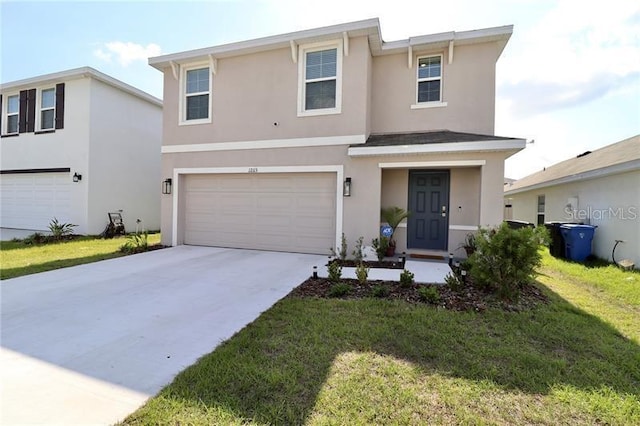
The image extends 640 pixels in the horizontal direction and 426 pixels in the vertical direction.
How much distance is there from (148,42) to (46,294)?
885cm

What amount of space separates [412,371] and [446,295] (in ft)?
8.13

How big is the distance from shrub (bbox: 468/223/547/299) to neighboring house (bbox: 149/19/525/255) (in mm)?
2303

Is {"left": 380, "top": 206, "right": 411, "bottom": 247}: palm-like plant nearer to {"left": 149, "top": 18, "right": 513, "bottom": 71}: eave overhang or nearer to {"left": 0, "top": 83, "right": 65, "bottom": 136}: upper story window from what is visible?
{"left": 149, "top": 18, "right": 513, "bottom": 71}: eave overhang

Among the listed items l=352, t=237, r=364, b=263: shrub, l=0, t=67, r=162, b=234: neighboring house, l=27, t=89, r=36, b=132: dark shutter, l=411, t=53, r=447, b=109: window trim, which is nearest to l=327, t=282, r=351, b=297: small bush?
l=352, t=237, r=364, b=263: shrub

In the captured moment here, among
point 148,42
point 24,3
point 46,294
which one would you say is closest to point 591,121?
point 148,42

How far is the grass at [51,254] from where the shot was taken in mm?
6574

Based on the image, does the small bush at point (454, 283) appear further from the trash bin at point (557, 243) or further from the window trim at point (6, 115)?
the window trim at point (6, 115)

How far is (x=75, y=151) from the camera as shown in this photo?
1170 centimetres

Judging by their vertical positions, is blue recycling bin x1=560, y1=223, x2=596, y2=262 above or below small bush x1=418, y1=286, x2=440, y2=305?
above

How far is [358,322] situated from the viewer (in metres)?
3.91

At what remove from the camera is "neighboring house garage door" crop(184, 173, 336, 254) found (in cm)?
835

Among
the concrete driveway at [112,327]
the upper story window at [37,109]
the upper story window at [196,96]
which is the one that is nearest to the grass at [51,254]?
the concrete driveway at [112,327]

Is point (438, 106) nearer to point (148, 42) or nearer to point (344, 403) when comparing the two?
point (344, 403)

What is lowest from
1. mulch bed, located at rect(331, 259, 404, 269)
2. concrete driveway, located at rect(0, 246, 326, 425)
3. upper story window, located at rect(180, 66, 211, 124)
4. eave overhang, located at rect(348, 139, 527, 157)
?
concrete driveway, located at rect(0, 246, 326, 425)
